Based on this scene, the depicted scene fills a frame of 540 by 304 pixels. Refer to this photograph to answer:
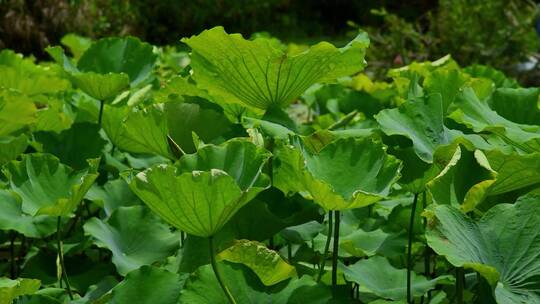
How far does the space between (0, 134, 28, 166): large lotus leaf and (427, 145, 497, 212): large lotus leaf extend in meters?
0.55

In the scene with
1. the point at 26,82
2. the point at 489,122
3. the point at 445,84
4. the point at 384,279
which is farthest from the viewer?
the point at 26,82

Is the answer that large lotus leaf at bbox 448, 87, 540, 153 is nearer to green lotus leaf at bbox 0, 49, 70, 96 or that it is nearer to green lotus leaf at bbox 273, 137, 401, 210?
green lotus leaf at bbox 273, 137, 401, 210

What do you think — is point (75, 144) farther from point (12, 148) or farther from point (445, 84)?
point (445, 84)

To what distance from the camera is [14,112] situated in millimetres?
1169

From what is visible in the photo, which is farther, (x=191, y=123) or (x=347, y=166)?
(x=191, y=123)

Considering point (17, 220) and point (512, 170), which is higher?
point (512, 170)

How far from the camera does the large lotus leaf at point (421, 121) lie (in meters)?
0.97

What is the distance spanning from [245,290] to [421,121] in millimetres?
332

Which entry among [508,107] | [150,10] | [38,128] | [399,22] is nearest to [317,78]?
[508,107]

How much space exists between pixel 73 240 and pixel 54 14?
4.20 meters

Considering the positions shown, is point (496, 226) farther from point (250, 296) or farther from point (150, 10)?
point (150, 10)

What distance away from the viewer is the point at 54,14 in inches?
201

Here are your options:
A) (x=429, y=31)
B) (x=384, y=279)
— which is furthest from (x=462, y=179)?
(x=429, y=31)

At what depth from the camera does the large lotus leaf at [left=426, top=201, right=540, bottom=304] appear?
76 centimetres
